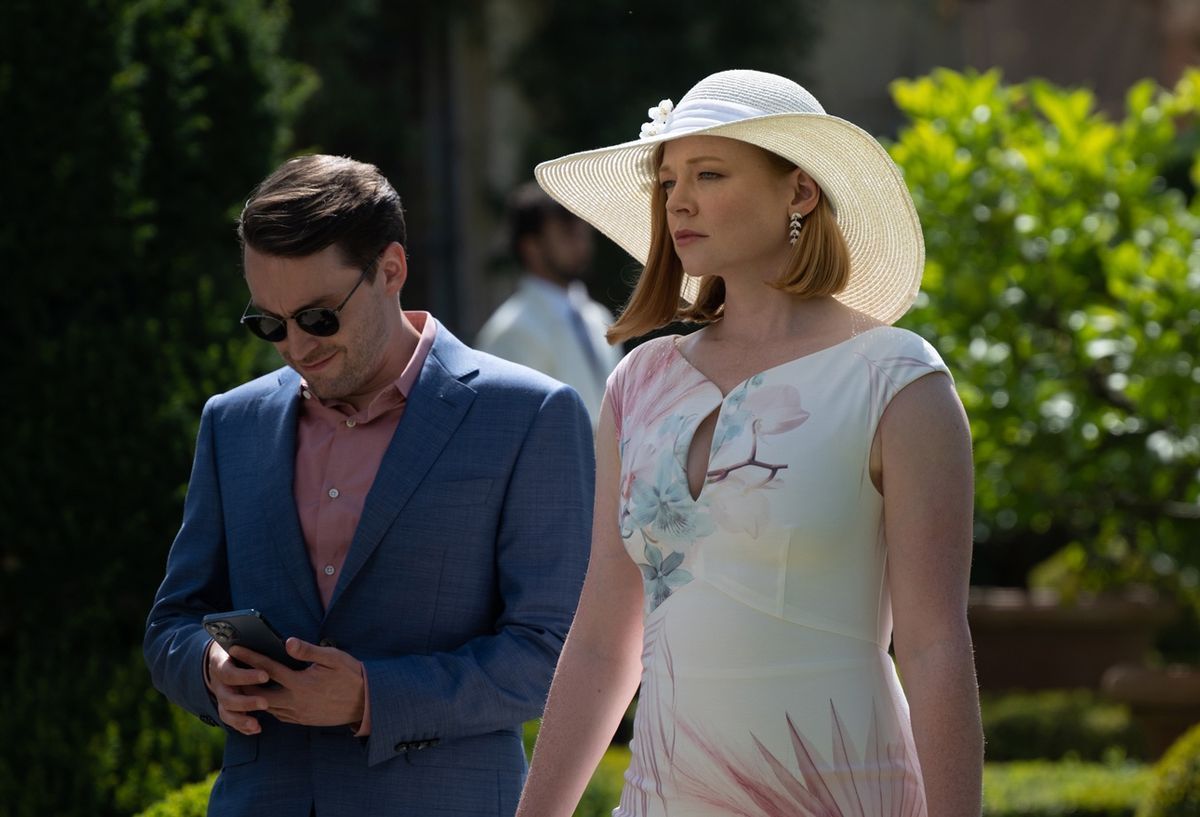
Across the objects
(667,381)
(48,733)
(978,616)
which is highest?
(667,381)

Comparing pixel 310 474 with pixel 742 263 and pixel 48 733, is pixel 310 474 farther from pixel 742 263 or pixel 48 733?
pixel 48 733

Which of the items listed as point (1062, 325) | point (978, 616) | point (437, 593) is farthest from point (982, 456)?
point (978, 616)

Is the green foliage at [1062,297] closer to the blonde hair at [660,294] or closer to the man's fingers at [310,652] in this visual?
the blonde hair at [660,294]

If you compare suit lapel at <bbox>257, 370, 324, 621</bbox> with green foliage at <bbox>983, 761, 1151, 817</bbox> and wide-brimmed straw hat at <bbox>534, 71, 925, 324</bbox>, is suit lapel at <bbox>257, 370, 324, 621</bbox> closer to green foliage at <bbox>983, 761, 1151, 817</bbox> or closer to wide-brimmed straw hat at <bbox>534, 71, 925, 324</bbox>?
wide-brimmed straw hat at <bbox>534, 71, 925, 324</bbox>

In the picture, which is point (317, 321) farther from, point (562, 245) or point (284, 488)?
point (562, 245)

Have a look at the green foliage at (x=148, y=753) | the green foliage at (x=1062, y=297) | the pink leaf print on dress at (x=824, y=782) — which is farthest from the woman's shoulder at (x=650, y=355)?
the green foliage at (x=1062, y=297)

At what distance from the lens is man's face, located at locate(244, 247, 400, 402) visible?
114 inches

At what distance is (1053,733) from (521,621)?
7325 millimetres

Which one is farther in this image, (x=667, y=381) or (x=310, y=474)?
(x=310, y=474)

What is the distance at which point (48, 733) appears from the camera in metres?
4.83

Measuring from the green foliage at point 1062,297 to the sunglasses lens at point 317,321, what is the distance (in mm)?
3071

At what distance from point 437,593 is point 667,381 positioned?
0.60 m

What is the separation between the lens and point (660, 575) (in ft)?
8.09

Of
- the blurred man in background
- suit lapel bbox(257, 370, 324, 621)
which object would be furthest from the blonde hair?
the blurred man in background
